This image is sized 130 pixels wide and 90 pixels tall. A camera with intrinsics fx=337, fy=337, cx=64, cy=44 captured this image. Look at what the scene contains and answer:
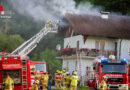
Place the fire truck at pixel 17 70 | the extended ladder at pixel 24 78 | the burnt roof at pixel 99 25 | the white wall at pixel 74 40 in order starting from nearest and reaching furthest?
the fire truck at pixel 17 70
the extended ladder at pixel 24 78
the burnt roof at pixel 99 25
the white wall at pixel 74 40

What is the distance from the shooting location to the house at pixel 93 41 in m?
36.1

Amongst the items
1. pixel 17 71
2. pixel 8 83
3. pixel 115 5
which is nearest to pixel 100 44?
pixel 115 5

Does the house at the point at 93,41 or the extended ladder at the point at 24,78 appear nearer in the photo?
the extended ladder at the point at 24,78

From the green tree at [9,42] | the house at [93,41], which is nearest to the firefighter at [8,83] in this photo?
the house at [93,41]

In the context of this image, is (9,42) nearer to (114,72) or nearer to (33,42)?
(33,42)

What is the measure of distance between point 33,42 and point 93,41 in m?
6.64

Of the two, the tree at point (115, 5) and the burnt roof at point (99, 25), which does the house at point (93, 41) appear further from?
the tree at point (115, 5)

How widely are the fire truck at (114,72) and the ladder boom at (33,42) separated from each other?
40.4 feet

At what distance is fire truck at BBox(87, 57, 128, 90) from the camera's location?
2311cm

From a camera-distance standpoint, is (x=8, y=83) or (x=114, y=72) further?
(x=114, y=72)

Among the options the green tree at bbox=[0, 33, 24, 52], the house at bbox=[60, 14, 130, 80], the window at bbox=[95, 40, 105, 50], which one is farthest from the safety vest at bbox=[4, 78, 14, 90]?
the green tree at bbox=[0, 33, 24, 52]

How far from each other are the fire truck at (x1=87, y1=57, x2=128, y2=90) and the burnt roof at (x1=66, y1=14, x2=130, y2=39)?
12097 mm

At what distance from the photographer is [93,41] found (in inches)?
1475

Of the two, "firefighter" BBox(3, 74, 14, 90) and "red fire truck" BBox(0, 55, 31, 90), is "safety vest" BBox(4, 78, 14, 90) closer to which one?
"firefighter" BBox(3, 74, 14, 90)
